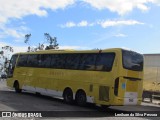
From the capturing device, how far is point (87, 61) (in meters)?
21.1

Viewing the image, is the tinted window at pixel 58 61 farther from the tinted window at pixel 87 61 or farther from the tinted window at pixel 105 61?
the tinted window at pixel 105 61

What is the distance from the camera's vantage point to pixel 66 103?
22.3 meters

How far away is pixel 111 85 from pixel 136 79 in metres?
1.54

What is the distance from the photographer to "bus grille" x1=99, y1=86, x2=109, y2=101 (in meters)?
19.1

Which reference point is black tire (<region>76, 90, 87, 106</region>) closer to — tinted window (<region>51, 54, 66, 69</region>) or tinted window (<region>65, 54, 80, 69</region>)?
tinted window (<region>65, 54, 80, 69</region>)

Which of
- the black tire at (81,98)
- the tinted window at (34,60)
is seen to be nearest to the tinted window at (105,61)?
the black tire at (81,98)

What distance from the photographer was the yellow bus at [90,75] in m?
18.9

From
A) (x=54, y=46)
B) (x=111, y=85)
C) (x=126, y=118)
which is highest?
(x=54, y=46)

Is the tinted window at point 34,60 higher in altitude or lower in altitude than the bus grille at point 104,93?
higher

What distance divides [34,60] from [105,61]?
8.43m

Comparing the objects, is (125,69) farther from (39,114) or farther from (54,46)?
(54,46)

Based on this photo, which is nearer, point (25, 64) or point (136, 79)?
point (136, 79)

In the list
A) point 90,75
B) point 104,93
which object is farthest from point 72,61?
point 104,93

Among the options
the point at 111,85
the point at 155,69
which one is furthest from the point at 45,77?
the point at 155,69
